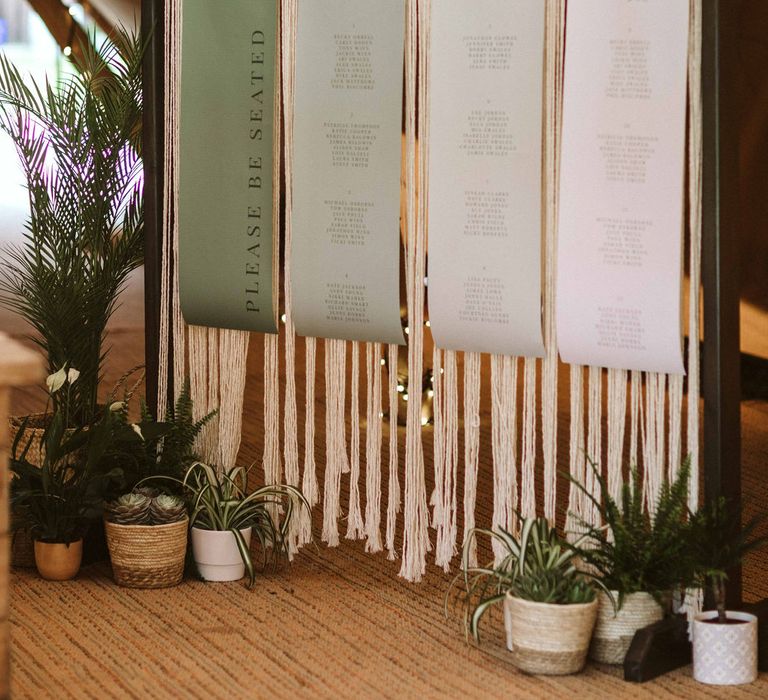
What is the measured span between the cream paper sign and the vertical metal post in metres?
0.76

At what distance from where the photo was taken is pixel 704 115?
7.50 feet

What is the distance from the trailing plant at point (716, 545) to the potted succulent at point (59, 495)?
1293 mm

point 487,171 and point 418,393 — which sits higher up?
point 487,171

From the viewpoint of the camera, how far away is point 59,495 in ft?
9.37

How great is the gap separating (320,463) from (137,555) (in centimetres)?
125

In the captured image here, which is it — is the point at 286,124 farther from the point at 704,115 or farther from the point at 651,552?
the point at 651,552

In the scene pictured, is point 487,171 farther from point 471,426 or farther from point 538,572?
point 538,572

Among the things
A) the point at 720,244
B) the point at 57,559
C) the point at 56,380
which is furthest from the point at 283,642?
the point at 720,244

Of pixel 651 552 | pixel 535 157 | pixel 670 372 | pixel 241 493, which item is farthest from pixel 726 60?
pixel 241 493

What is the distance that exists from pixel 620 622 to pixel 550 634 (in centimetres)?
16

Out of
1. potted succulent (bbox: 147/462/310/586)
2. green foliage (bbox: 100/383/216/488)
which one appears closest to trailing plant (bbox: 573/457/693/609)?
potted succulent (bbox: 147/462/310/586)

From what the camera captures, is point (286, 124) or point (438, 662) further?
point (286, 124)

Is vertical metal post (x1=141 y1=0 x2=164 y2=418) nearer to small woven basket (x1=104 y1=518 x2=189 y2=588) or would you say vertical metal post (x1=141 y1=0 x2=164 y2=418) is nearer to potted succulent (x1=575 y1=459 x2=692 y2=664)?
small woven basket (x1=104 y1=518 x2=189 y2=588)

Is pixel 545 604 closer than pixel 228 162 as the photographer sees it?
Yes
